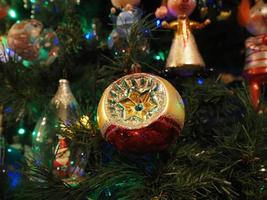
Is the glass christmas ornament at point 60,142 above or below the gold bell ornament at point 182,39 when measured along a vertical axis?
below

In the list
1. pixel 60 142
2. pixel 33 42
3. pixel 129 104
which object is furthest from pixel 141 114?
pixel 33 42

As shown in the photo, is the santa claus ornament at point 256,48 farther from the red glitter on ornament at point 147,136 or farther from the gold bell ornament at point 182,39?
the red glitter on ornament at point 147,136

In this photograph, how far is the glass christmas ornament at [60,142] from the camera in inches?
21.8

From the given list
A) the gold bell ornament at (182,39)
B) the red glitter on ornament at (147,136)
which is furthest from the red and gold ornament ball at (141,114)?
the gold bell ornament at (182,39)

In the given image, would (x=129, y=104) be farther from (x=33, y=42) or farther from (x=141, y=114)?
(x=33, y=42)

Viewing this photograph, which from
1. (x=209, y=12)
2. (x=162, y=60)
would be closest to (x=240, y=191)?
(x=162, y=60)

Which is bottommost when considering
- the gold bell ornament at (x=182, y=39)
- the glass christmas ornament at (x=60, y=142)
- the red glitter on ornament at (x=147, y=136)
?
the glass christmas ornament at (x=60, y=142)

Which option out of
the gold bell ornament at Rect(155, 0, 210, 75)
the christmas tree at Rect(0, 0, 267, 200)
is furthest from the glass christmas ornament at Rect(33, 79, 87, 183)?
the gold bell ornament at Rect(155, 0, 210, 75)

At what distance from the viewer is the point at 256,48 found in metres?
0.67

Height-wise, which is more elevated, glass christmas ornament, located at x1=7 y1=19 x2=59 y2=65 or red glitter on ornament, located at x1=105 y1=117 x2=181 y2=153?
glass christmas ornament, located at x1=7 y1=19 x2=59 y2=65

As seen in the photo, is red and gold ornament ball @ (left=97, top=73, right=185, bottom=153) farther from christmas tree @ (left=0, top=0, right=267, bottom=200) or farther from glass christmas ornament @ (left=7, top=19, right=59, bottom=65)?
glass christmas ornament @ (left=7, top=19, right=59, bottom=65)

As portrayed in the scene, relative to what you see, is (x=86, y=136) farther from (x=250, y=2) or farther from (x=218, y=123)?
(x=250, y=2)

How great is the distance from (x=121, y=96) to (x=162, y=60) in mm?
189

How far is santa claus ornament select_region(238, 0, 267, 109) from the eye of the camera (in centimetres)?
67
